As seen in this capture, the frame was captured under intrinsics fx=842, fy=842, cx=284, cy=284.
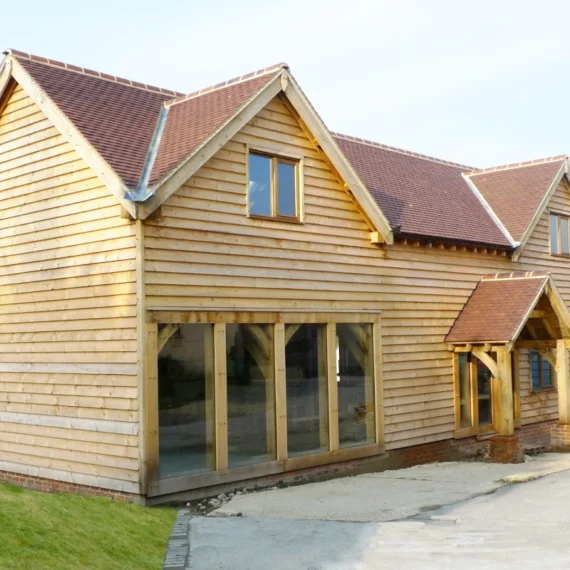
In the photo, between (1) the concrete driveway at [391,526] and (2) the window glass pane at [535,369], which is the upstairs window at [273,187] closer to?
(1) the concrete driveway at [391,526]

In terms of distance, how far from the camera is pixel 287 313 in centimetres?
1473

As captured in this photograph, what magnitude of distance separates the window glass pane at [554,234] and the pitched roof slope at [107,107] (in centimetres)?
1152

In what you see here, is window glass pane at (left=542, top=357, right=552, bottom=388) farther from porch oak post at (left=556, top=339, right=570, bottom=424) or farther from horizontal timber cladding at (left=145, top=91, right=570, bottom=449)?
horizontal timber cladding at (left=145, top=91, right=570, bottom=449)

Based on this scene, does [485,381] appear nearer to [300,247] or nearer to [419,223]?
[419,223]

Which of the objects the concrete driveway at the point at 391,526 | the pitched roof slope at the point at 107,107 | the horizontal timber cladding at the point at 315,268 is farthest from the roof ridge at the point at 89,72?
the concrete driveway at the point at 391,526

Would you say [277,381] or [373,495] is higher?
[277,381]

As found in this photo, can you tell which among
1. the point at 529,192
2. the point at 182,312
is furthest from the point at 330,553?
the point at 529,192

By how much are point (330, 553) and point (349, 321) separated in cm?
666

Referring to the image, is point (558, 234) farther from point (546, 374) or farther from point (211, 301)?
point (211, 301)

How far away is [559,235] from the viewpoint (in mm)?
23031

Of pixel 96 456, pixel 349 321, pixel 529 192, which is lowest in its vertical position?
pixel 96 456

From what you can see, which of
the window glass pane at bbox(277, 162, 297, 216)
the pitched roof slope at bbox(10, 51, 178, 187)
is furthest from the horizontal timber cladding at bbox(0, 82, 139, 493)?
the window glass pane at bbox(277, 162, 297, 216)

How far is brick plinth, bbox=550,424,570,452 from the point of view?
19.8m

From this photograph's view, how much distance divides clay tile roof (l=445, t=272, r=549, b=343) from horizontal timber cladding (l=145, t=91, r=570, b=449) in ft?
0.91
